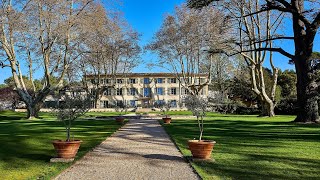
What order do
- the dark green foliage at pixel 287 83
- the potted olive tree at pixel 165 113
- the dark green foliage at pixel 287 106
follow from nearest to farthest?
the potted olive tree at pixel 165 113 < the dark green foliage at pixel 287 106 < the dark green foliage at pixel 287 83

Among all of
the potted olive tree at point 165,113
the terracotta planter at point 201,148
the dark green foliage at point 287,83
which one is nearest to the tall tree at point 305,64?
the potted olive tree at point 165,113

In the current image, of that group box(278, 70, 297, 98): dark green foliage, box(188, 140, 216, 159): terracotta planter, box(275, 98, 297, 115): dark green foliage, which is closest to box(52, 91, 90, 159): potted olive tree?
box(188, 140, 216, 159): terracotta planter

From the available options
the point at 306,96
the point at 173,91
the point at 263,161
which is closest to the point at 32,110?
the point at 306,96

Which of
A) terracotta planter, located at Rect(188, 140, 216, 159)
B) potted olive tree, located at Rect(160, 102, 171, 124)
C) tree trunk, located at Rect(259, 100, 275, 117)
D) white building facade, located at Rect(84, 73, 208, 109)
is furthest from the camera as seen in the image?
white building facade, located at Rect(84, 73, 208, 109)

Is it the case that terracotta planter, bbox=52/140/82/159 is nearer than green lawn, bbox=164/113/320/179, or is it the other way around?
green lawn, bbox=164/113/320/179

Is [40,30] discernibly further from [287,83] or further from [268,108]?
[287,83]

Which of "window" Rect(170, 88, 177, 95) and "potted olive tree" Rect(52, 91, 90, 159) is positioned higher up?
"window" Rect(170, 88, 177, 95)

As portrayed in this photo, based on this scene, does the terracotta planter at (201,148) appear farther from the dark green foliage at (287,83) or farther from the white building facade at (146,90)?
the white building facade at (146,90)

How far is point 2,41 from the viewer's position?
95.1 feet

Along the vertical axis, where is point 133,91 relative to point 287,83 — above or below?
below

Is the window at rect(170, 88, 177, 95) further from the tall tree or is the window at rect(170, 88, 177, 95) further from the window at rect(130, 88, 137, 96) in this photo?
the tall tree

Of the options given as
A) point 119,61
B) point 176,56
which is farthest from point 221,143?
point 119,61

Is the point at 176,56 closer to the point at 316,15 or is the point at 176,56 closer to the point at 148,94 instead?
the point at 316,15

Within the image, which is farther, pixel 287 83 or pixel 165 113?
pixel 287 83
